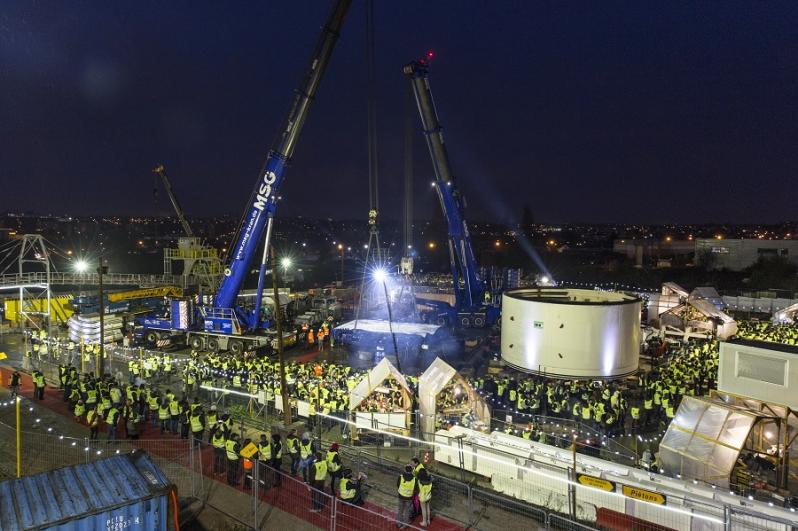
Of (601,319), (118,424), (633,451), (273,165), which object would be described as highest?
(273,165)

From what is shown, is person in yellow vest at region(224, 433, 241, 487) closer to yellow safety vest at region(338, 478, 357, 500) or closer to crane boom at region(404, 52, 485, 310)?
yellow safety vest at region(338, 478, 357, 500)

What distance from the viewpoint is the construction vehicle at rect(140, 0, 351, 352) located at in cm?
2131

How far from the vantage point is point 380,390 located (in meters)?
13.9

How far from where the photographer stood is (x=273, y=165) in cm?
2245

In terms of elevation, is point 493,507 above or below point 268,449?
below

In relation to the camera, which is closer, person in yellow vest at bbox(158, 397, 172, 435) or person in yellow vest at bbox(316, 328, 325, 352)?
person in yellow vest at bbox(158, 397, 172, 435)

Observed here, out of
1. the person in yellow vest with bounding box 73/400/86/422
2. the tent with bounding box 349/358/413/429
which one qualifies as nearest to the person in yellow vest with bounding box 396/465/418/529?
the tent with bounding box 349/358/413/429

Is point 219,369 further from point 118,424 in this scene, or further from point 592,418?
point 592,418

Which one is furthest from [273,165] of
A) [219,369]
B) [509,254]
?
[509,254]

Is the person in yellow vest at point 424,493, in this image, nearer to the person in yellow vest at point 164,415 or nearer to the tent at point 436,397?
the tent at point 436,397

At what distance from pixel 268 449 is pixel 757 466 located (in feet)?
38.6

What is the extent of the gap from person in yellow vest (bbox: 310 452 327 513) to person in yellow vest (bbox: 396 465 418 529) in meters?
1.49

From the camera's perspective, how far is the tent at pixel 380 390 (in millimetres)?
13312

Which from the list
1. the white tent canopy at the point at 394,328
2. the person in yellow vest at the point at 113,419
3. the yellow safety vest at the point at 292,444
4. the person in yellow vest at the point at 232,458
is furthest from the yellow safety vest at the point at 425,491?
the white tent canopy at the point at 394,328
